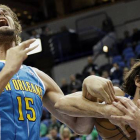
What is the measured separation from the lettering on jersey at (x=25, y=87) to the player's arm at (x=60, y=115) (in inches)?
6.4

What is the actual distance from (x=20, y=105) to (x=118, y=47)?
38.6ft

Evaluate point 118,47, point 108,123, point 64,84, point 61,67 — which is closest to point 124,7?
point 118,47

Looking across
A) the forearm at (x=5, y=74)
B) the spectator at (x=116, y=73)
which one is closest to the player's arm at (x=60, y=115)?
the forearm at (x=5, y=74)

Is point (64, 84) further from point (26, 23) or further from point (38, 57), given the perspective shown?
→ point (26, 23)

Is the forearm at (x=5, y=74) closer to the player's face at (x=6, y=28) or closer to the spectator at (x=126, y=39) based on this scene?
the player's face at (x=6, y=28)

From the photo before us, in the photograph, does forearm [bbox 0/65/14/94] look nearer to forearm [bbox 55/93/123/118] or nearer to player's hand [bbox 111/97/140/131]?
forearm [bbox 55/93/123/118]

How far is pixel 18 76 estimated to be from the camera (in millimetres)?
2896

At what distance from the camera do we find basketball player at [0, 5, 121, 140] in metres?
2.40

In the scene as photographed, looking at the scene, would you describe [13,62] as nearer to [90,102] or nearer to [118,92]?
[90,102]

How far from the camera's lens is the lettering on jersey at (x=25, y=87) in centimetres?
277

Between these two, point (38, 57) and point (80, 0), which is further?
point (80, 0)

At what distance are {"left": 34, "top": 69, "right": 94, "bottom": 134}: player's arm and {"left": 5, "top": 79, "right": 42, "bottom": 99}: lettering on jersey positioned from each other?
162 mm

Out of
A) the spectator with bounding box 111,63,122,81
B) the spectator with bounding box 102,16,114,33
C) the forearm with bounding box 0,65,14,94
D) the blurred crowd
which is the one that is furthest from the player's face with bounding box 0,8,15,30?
the spectator with bounding box 102,16,114,33

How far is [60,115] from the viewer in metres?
3.11
